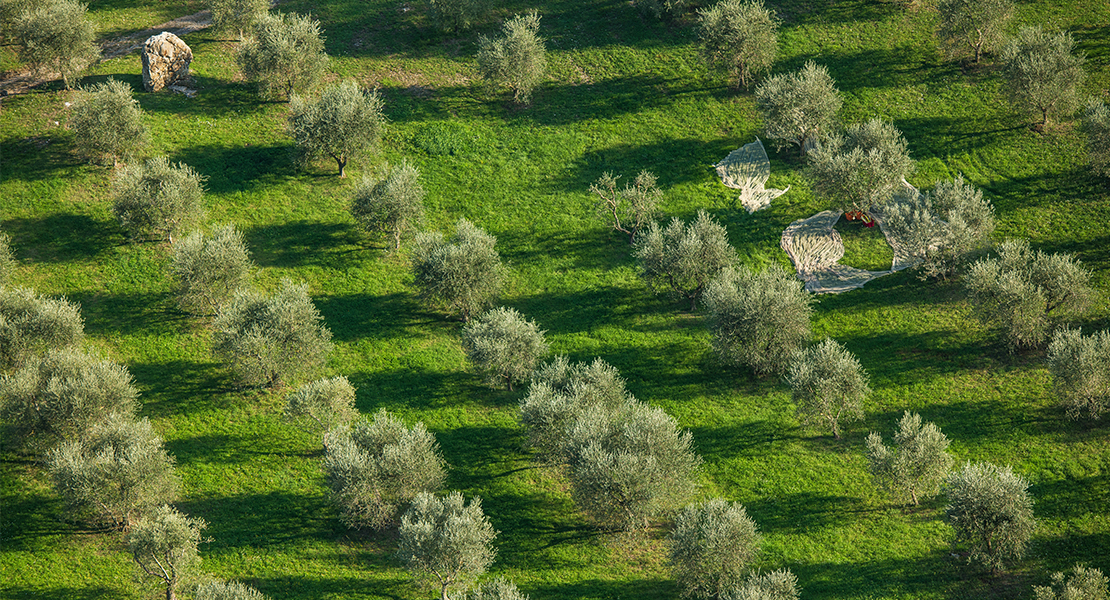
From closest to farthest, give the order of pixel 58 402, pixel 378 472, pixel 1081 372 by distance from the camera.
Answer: pixel 378 472
pixel 58 402
pixel 1081 372

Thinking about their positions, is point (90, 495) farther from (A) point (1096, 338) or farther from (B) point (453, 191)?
(A) point (1096, 338)

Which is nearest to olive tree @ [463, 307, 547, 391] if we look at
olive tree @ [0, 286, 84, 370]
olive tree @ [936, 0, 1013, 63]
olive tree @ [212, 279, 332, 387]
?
olive tree @ [212, 279, 332, 387]

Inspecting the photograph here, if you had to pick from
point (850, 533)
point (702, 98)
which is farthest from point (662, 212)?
point (850, 533)

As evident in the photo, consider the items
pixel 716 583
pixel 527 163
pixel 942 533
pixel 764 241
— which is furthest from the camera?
A: pixel 527 163

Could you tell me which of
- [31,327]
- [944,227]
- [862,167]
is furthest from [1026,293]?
[31,327]

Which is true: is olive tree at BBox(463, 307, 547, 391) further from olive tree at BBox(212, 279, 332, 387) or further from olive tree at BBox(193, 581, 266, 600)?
olive tree at BBox(193, 581, 266, 600)

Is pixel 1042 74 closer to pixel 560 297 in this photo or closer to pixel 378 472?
pixel 560 297
